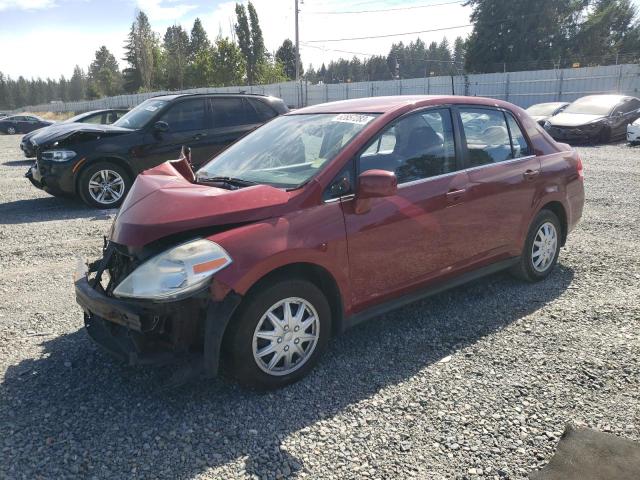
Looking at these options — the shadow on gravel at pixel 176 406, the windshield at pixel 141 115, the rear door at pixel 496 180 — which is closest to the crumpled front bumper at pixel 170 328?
the shadow on gravel at pixel 176 406

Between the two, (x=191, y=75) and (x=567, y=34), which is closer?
(x=567, y=34)

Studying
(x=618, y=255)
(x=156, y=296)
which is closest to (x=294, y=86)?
(x=618, y=255)

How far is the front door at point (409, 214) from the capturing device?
341 cm

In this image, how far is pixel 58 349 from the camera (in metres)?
3.72

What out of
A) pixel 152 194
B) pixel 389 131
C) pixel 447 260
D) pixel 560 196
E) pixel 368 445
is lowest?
pixel 368 445

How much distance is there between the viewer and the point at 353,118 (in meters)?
3.77

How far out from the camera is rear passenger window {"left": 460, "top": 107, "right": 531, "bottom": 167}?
4148 millimetres

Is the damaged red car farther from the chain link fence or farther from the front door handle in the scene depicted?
the chain link fence

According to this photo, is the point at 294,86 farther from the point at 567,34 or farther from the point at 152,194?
the point at 152,194

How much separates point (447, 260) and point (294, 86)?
36.4 meters

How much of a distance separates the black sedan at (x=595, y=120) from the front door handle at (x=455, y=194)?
1424 cm

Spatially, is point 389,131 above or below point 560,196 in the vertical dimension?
above

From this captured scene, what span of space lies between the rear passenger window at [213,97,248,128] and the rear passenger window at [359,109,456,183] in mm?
5830

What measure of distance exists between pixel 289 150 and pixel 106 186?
575 cm
